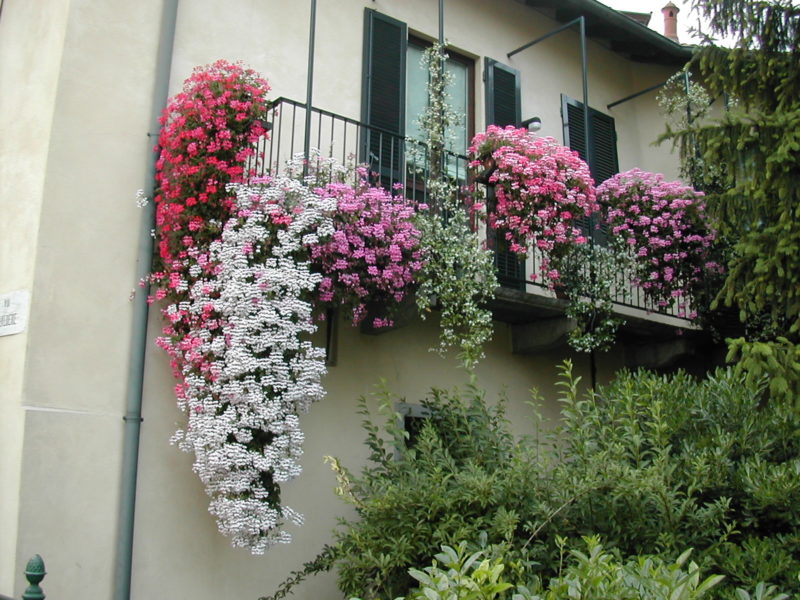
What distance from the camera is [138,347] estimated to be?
21.0 ft

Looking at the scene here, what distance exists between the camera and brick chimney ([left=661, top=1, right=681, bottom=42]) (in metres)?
14.8

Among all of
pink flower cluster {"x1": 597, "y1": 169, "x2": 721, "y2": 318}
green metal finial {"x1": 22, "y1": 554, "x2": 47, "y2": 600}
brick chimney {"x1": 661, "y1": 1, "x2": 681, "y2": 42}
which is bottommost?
green metal finial {"x1": 22, "y1": 554, "x2": 47, "y2": 600}

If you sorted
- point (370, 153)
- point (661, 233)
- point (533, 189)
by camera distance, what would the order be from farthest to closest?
point (661, 233) → point (370, 153) → point (533, 189)

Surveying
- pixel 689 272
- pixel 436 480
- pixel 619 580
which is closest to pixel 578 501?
pixel 436 480

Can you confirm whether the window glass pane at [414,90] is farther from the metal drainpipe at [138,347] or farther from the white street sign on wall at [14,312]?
the white street sign on wall at [14,312]

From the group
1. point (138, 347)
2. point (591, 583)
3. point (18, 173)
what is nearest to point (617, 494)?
point (591, 583)

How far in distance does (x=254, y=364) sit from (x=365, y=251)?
1.27m

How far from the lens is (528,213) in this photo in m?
7.88

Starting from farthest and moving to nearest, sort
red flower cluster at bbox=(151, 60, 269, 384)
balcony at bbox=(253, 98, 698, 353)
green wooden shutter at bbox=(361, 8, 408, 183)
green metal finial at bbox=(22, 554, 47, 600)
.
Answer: green wooden shutter at bbox=(361, 8, 408, 183)
balcony at bbox=(253, 98, 698, 353)
red flower cluster at bbox=(151, 60, 269, 384)
green metal finial at bbox=(22, 554, 47, 600)

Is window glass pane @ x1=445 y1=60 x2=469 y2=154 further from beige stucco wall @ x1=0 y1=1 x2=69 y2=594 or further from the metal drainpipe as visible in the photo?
beige stucco wall @ x1=0 y1=1 x2=69 y2=594

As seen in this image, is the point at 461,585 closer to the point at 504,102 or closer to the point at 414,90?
the point at 414,90

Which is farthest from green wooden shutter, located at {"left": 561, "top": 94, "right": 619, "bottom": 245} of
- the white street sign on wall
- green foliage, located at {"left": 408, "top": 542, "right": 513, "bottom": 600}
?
green foliage, located at {"left": 408, "top": 542, "right": 513, "bottom": 600}

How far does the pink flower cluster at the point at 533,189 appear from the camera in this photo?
785cm

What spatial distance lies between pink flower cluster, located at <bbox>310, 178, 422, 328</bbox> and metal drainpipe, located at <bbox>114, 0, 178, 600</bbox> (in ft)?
4.09
